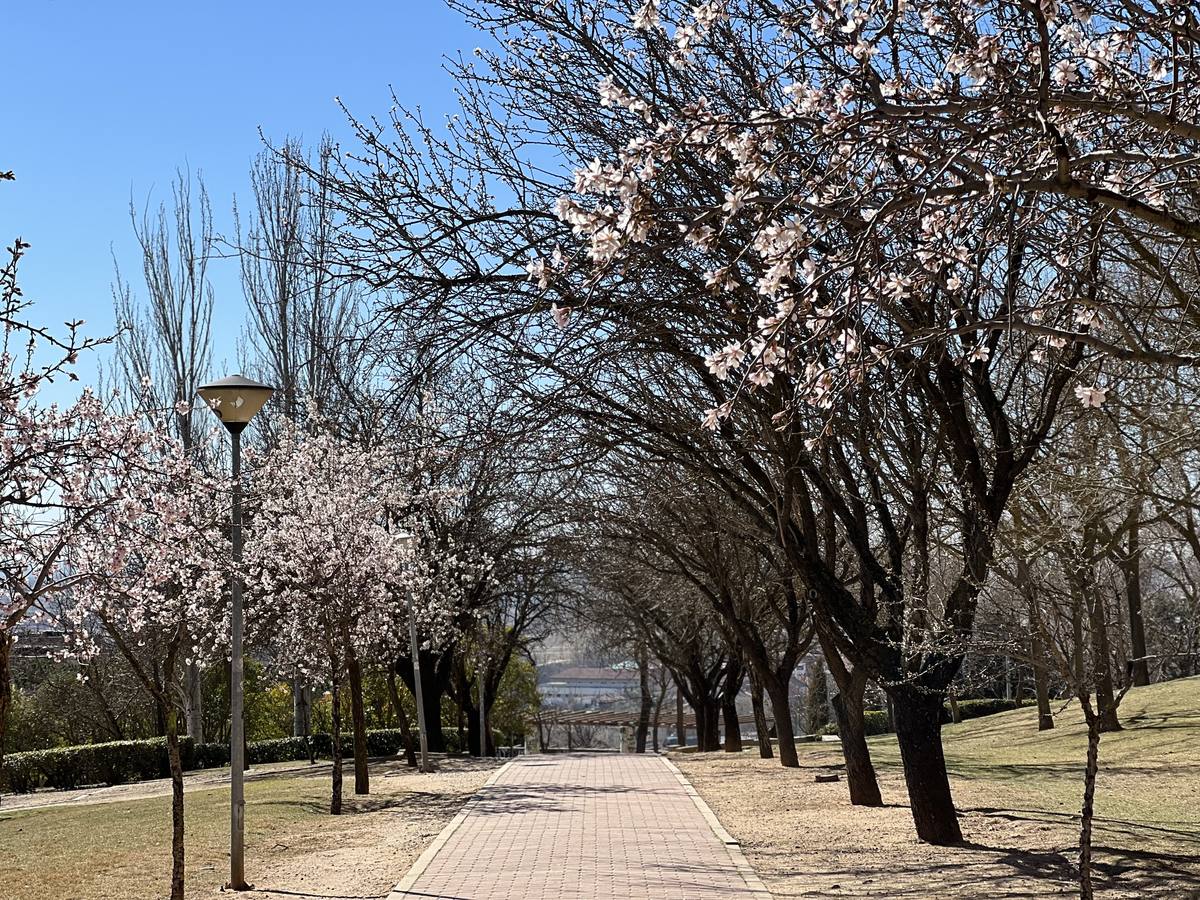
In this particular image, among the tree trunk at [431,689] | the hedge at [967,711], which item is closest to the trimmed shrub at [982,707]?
the hedge at [967,711]

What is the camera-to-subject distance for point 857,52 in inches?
214

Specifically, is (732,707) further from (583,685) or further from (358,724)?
(583,685)

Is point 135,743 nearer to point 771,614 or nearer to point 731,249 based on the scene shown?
point 771,614

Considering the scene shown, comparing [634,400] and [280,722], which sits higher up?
[634,400]

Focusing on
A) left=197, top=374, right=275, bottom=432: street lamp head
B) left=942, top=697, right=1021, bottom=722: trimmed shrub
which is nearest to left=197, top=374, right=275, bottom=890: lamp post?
left=197, top=374, right=275, bottom=432: street lamp head

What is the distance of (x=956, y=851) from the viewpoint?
34.4 ft

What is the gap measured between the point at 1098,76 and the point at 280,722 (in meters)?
39.2

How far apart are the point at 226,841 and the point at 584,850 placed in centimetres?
472

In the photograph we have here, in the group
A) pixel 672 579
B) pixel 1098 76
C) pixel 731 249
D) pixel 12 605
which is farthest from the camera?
pixel 672 579

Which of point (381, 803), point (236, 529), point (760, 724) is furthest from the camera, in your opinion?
point (760, 724)

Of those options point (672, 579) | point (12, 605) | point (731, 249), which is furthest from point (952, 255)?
point (672, 579)

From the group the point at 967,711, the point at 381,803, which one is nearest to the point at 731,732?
the point at 967,711

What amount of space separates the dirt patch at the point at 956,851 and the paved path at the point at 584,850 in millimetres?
448

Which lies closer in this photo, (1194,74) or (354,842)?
(1194,74)
